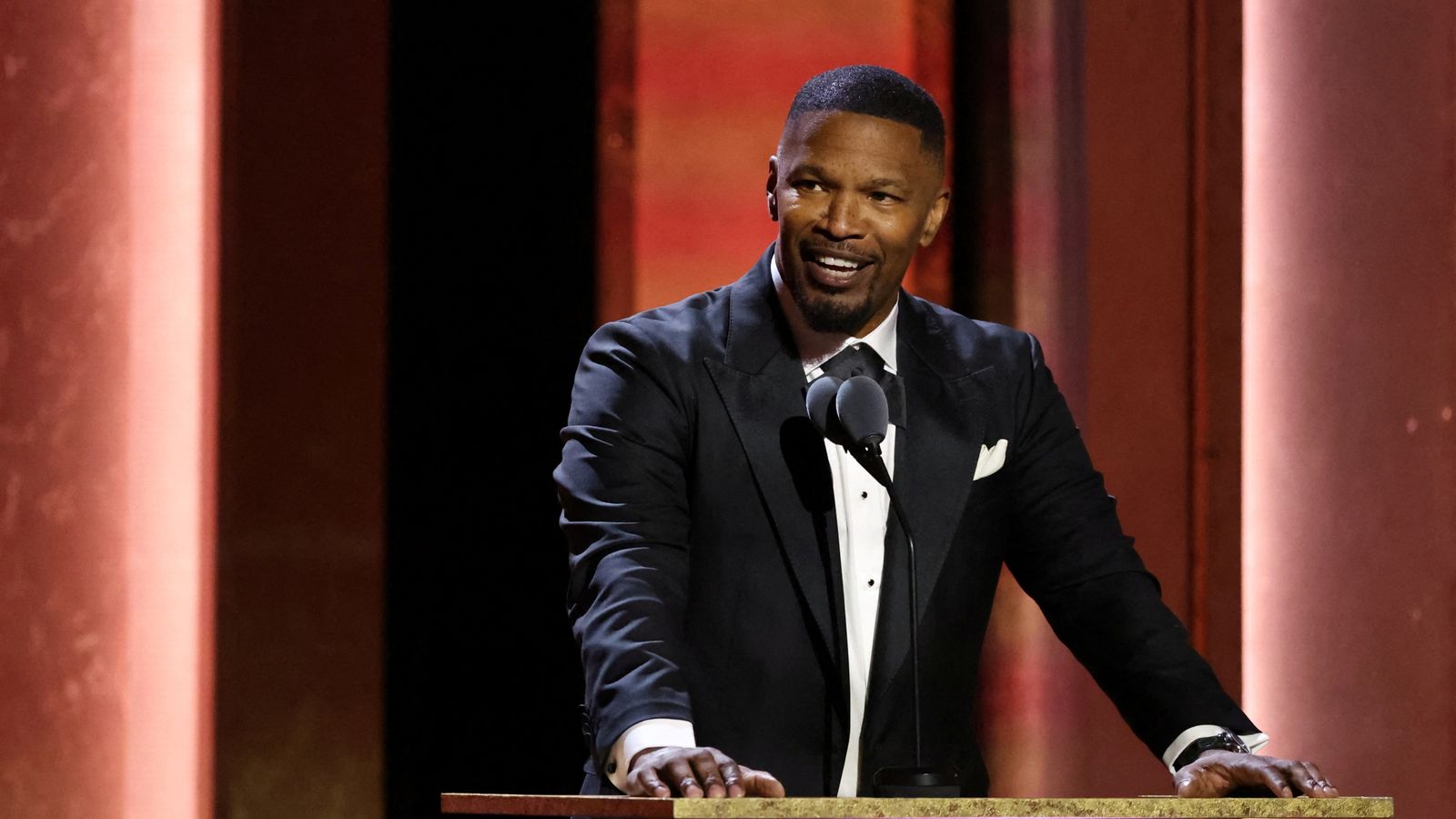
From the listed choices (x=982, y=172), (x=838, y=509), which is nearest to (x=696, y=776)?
(x=838, y=509)

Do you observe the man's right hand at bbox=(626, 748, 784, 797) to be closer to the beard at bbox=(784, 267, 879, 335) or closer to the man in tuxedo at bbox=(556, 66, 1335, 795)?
the man in tuxedo at bbox=(556, 66, 1335, 795)

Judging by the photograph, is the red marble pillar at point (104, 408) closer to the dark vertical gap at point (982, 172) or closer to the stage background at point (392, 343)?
the stage background at point (392, 343)

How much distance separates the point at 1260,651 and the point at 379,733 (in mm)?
1879

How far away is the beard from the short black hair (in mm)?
209

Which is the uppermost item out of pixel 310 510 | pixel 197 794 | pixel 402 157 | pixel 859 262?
pixel 402 157

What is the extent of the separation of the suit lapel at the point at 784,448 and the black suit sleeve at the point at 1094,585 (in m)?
0.32

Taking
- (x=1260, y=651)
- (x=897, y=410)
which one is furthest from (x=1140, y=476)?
(x=897, y=410)

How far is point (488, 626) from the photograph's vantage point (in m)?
2.91

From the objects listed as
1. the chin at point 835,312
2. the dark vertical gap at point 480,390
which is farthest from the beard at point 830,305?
the dark vertical gap at point 480,390

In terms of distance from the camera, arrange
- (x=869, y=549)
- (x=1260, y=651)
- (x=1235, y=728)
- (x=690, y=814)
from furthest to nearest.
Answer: (x=1260, y=651), (x=869, y=549), (x=1235, y=728), (x=690, y=814)

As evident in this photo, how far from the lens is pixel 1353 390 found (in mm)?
3514

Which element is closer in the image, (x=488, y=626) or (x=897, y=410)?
(x=897, y=410)

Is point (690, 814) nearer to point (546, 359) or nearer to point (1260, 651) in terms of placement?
point (546, 359)

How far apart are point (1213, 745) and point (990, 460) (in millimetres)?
493
